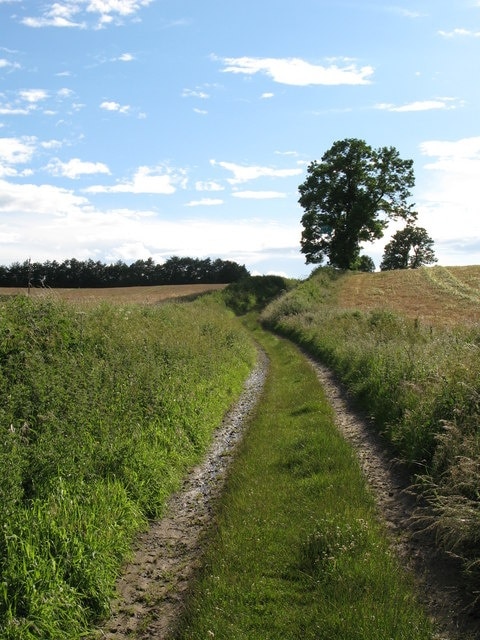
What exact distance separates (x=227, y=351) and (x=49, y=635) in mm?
16412

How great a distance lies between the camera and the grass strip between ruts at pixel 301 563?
514 cm

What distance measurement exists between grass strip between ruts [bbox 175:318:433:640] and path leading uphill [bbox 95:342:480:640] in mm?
261

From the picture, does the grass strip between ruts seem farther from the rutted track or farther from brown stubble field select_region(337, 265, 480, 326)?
brown stubble field select_region(337, 265, 480, 326)

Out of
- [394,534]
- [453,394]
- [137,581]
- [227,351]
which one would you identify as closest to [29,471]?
[137,581]

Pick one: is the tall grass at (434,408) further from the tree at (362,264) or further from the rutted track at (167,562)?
the tree at (362,264)

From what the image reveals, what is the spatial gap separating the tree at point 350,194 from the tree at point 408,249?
34.1 metres

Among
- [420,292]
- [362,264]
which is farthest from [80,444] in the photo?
[362,264]

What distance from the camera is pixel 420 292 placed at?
4984cm

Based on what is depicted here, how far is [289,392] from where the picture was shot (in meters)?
16.7

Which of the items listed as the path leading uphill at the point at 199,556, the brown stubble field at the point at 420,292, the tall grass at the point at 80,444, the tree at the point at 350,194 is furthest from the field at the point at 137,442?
the tree at the point at 350,194

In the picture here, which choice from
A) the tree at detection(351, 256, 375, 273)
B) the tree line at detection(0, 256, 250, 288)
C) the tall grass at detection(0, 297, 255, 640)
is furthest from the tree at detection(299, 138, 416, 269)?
the tall grass at detection(0, 297, 255, 640)

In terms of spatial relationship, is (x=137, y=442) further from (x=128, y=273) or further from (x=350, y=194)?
(x=128, y=273)

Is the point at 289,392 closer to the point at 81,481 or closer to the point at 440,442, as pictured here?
the point at 440,442

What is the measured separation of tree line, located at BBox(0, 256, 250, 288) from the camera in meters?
81.9
